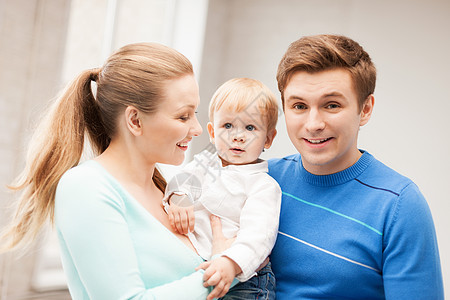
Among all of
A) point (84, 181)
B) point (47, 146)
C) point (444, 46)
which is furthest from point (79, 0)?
point (444, 46)

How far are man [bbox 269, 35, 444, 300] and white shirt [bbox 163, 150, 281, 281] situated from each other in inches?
4.9

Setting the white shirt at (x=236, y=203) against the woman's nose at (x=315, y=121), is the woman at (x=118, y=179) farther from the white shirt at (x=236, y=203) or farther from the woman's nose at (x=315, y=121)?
the woman's nose at (x=315, y=121)

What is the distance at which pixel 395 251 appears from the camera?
1280 mm

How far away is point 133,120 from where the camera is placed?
1256 millimetres

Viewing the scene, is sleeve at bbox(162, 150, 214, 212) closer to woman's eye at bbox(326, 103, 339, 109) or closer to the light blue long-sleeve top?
the light blue long-sleeve top

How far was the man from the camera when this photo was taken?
1285 mm

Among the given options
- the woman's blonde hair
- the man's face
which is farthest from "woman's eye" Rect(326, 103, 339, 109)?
the woman's blonde hair

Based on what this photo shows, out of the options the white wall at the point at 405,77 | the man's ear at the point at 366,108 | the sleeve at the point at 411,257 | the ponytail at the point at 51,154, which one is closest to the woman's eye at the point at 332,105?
the man's ear at the point at 366,108

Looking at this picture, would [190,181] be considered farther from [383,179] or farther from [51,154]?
[383,179]

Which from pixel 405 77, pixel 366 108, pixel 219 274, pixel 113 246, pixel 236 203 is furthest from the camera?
pixel 405 77

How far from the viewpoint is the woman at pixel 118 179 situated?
108cm

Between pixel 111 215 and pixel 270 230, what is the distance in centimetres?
50

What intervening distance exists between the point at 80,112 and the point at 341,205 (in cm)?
87

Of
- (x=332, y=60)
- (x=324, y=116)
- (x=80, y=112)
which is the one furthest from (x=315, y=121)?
(x=80, y=112)
